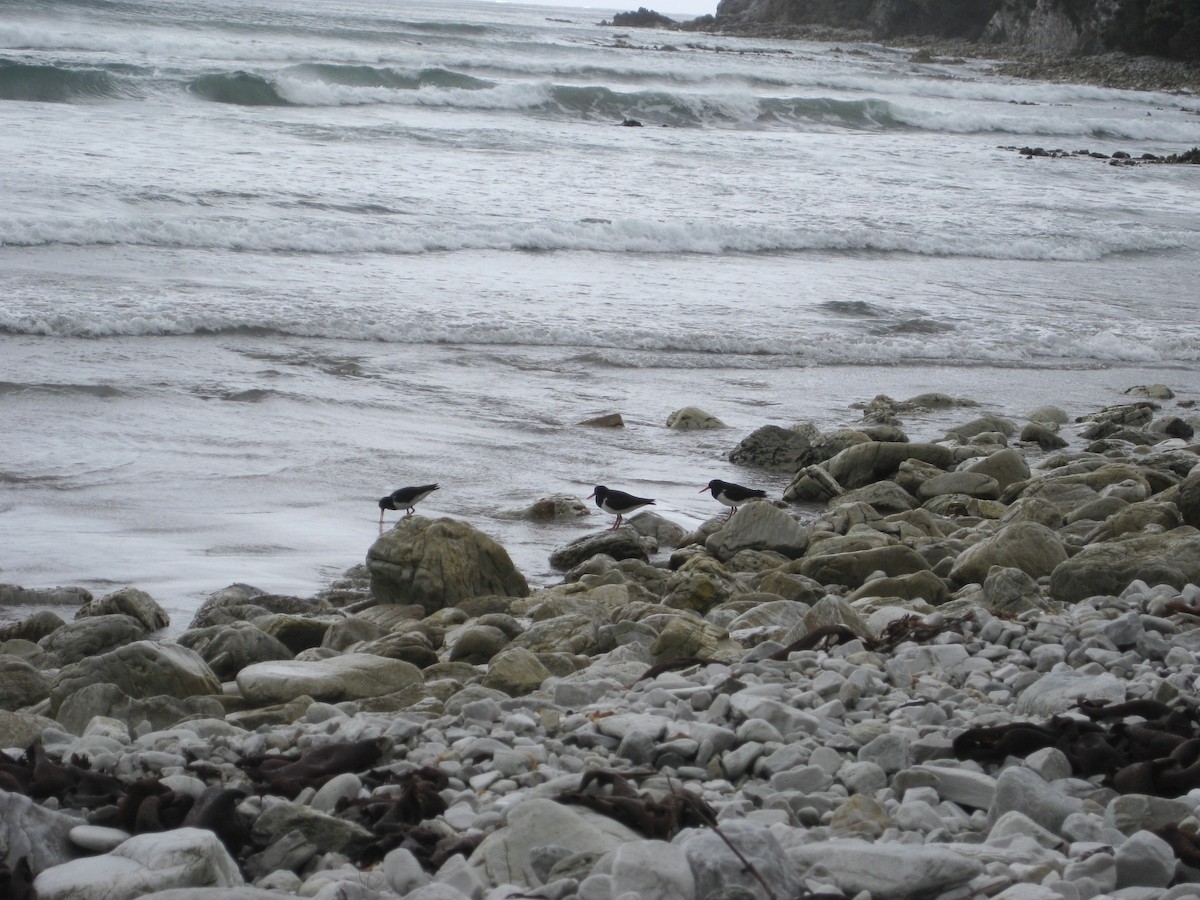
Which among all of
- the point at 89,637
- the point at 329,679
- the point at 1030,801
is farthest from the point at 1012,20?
the point at 1030,801

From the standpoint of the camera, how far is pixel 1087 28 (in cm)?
6381

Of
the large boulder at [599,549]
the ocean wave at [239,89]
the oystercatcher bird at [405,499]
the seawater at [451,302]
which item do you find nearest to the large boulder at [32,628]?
the seawater at [451,302]

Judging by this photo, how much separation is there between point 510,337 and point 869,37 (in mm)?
76675

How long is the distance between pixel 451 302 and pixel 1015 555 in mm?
7153

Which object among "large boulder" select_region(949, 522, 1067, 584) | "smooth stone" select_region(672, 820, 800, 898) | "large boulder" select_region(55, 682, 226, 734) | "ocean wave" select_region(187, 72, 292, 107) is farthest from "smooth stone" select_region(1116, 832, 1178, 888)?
"ocean wave" select_region(187, 72, 292, 107)

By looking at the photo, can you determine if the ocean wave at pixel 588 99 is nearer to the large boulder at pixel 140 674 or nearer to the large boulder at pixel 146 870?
the large boulder at pixel 140 674

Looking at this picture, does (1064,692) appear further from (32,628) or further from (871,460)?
(871,460)

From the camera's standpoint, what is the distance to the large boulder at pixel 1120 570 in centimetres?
428

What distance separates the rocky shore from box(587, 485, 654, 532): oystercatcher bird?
0.58 m

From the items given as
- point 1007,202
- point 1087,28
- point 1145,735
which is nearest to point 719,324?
point 1145,735

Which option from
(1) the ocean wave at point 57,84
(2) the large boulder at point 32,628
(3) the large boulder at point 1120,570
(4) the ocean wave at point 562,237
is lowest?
(2) the large boulder at point 32,628

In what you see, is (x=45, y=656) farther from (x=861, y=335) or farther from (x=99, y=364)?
(x=861, y=335)

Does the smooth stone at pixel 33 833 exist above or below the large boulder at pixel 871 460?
above

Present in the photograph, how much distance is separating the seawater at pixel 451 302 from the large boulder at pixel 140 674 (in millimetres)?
1428
